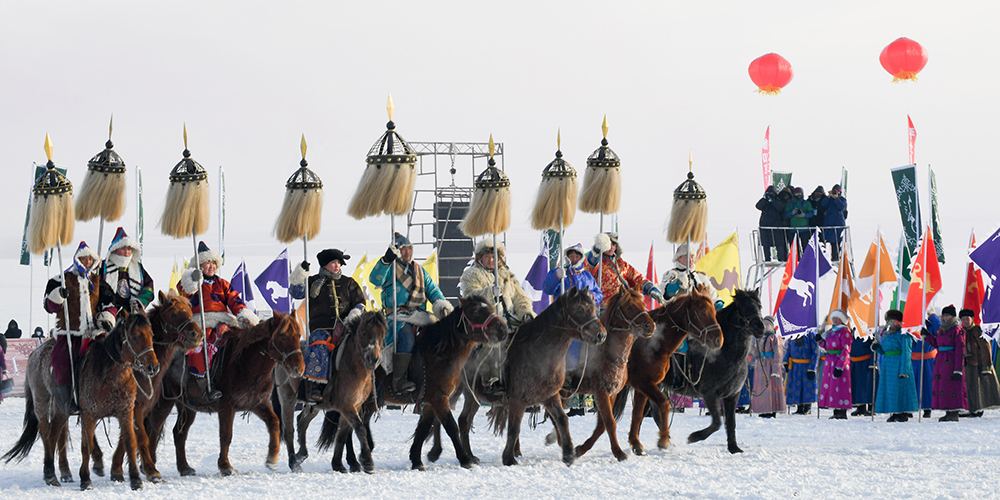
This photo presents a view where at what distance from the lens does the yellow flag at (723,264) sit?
1702cm

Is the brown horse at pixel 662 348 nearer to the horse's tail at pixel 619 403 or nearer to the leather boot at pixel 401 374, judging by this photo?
the horse's tail at pixel 619 403

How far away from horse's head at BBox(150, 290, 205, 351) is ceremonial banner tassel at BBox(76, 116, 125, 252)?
4.04 feet

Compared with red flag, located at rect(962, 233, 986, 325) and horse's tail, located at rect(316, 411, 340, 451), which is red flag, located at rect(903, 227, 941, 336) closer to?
red flag, located at rect(962, 233, 986, 325)

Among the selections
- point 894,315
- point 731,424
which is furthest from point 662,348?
point 894,315

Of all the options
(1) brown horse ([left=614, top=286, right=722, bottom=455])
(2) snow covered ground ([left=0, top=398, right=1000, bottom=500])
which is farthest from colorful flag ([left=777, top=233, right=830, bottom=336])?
(1) brown horse ([left=614, top=286, right=722, bottom=455])

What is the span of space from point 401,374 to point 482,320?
3.46 ft

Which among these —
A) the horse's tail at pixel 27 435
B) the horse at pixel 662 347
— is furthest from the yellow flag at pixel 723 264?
the horse's tail at pixel 27 435

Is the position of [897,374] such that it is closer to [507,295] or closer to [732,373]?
[732,373]

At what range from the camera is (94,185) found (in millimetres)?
10047

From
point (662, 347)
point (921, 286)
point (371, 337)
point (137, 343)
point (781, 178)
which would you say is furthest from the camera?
point (781, 178)

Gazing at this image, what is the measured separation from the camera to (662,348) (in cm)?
1113

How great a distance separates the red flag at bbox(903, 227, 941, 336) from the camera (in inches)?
607

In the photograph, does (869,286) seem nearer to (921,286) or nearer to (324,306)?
(921,286)

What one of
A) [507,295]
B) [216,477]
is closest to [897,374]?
[507,295]
